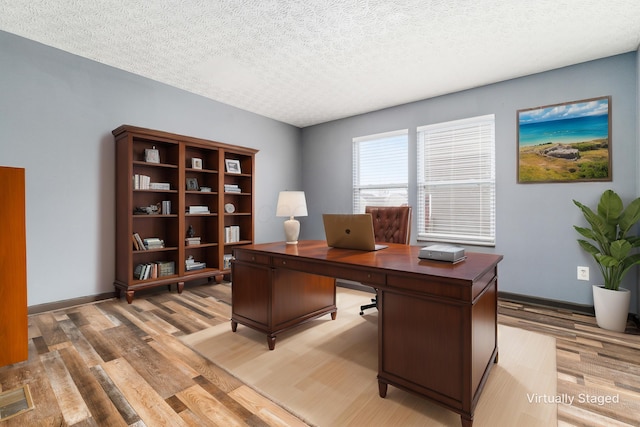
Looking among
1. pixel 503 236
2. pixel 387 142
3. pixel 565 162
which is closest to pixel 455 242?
pixel 503 236

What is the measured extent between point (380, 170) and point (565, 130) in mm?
2232

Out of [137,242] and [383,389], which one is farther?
[137,242]

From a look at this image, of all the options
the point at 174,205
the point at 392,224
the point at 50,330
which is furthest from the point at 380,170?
the point at 50,330

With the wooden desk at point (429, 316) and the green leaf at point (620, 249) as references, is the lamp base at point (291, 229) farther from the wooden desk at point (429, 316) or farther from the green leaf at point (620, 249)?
the green leaf at point (620, 249)

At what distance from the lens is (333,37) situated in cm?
267

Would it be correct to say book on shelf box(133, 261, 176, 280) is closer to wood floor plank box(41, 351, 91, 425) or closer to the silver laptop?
wood floor plank box(41, 351, 91, 425)

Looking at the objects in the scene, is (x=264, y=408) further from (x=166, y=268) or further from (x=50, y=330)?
(x=166, y=268)

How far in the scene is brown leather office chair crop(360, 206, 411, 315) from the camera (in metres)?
2.86

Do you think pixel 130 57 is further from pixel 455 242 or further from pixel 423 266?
pixel 455 242

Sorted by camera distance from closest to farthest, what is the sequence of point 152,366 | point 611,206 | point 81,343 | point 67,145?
1. point 152,366
2. point 81,343
3. point 611,206
4. point 67,145

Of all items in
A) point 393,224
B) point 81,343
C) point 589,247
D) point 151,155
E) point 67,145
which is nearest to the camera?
point 81,343

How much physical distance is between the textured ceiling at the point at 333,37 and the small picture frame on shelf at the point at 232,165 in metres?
1.03

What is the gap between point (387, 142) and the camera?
4.51 metres

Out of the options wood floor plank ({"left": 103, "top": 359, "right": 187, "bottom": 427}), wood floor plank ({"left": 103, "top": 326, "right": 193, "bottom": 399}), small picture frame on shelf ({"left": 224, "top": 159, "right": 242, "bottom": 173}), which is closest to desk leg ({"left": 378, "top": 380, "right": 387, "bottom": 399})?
wood floor plank ({"left": 103, "top": 359, "right": 187, "bottom": 427})
